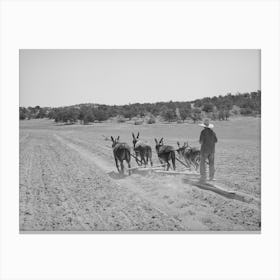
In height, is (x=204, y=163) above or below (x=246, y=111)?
below

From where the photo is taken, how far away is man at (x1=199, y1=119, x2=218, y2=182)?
8.73 m

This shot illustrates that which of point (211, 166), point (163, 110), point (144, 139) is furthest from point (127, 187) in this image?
point (163, 110)

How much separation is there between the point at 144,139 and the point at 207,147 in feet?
5.33

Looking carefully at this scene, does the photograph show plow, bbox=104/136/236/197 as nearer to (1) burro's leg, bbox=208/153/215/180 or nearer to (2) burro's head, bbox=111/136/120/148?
(1) burro's leg, bbox=208/153/215/180

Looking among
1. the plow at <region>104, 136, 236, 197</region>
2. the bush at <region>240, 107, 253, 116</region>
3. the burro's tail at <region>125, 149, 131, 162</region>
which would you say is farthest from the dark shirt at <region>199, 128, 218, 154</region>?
the burro's tail at <region>125, 149, 131, 162</region>

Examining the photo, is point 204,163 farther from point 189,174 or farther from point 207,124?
point 207,124

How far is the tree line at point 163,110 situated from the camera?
8.72 m

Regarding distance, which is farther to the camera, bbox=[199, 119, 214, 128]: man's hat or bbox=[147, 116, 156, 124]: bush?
bbox=[147, 116, 156, 124]: bush

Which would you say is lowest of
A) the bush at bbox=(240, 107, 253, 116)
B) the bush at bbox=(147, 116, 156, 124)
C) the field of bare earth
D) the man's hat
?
the field of bare earth

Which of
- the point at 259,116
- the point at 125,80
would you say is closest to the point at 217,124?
the point at 259,116

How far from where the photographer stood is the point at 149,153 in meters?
9.62

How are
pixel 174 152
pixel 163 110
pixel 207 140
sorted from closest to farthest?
1. pixel 207 140
2. pixel 174 152
3. pixel 163 110

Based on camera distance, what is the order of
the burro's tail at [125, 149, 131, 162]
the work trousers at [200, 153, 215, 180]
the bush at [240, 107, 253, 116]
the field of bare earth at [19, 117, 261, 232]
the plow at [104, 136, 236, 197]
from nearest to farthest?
the field of bare earth at [19, 117, 261, 232] → the plow at [104, 136, 236, 197] → the bush at [240, 107, 253, 116] → the work trousers at [200, 153, 215, 180] → the burro's tail at [125, 149, 131, 162]

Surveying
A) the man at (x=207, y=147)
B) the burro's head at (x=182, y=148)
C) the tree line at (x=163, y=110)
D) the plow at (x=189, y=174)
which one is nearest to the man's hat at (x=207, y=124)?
the man at (x=207, y=147)
